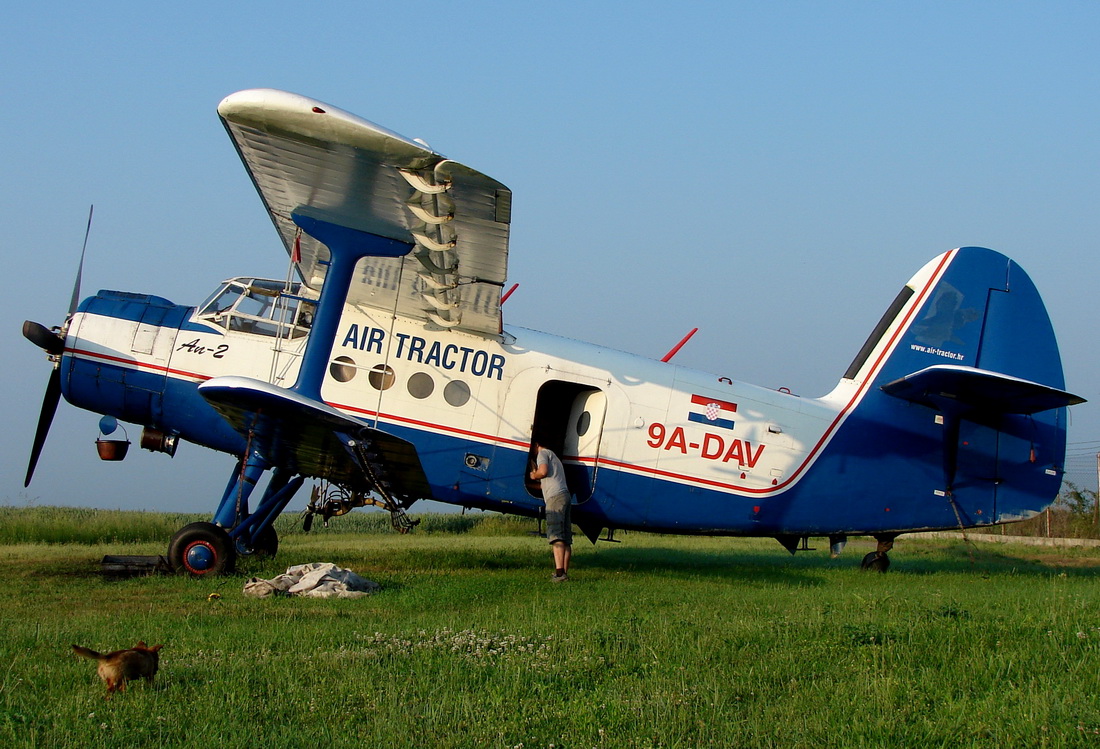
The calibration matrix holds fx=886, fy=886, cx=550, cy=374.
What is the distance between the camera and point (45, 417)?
1141 centimetres

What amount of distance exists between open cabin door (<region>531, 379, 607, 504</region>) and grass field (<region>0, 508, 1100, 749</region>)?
7.06 feet

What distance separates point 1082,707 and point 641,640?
243 cm

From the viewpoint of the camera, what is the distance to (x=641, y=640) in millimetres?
5574

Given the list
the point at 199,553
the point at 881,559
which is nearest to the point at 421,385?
the point at 199,553

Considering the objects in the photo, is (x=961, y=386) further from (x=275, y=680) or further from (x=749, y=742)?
(x=275, y=680)

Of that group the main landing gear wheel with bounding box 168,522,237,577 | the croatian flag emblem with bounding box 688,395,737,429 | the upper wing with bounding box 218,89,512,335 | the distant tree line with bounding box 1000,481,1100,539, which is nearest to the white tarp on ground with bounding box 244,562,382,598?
the main landing gear wheel with bounding box 168,522,237,577

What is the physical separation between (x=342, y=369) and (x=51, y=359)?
12.3ft

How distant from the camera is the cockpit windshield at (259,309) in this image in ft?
35.6

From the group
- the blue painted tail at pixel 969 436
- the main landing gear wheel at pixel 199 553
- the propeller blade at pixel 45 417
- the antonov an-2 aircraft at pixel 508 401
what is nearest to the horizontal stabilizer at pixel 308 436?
the antonov an-2 aircraft at pixel 508 401

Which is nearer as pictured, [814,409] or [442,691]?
[442,691]

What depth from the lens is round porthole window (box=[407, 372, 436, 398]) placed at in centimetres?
1073

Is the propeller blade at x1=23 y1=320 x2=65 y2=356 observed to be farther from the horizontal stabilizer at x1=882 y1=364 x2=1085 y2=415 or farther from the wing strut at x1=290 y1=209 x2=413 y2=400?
the horizontal stabilizer at x1=882 y1=364 x2=1085 y2=415

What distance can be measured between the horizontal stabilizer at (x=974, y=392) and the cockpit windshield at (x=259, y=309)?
301 inches

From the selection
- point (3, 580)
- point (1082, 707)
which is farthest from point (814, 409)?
point (3, 580)
